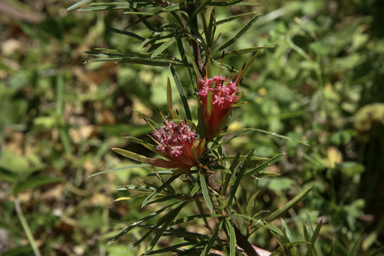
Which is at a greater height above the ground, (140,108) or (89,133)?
(140,108)

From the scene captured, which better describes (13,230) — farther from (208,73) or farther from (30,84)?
(208,73)

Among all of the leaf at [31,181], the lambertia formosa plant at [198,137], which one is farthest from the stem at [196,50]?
the leaf at [31,181]

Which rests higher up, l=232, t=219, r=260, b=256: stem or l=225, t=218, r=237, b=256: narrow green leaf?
l=225, t=218, r=237, b=256: narrow green leaf

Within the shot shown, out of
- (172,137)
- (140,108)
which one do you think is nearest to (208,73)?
(172,137)

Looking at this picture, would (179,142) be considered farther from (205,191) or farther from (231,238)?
(231,238)

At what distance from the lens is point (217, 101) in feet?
2.31

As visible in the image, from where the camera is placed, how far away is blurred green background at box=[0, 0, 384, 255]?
1.65 meters

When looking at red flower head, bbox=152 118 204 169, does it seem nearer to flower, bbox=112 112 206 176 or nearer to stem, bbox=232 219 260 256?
flower, bbox=112 112 206 176

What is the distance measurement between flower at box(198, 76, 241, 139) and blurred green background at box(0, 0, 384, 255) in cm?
77

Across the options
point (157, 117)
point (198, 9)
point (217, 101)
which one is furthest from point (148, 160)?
point (157, 117)

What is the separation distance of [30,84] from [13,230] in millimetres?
1058

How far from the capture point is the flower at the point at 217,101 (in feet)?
2.31

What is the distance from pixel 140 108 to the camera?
7.80ft

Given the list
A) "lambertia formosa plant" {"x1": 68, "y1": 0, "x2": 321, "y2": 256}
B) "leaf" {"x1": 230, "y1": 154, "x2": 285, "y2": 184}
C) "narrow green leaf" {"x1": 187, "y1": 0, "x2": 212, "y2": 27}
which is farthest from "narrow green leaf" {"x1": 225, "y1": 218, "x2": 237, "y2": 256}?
"narrow green leaf" {"x1": 187, "y1": 0, "x2": 212, "y2": 27}
